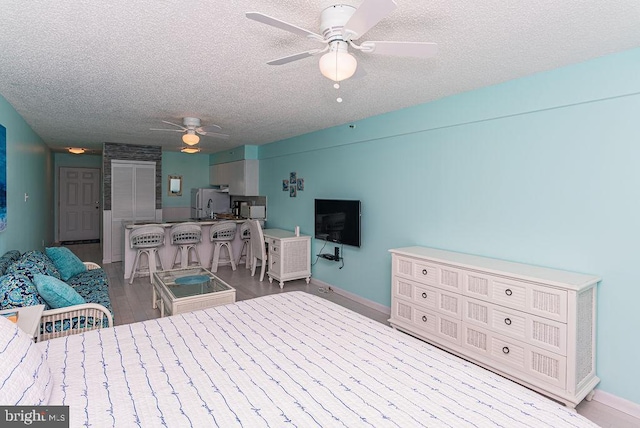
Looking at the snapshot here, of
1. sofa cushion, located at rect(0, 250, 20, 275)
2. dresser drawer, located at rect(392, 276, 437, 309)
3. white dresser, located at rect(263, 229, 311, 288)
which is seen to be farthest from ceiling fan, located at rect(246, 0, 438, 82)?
white dresser, located at rect(263, 229, 311, 288)

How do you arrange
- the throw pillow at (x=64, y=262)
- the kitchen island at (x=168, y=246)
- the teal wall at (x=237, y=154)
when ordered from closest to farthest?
the throw pillow at (x=64, y=262) → the kitchen island at (x=168, y=246) → the teal wall at (x=237, y=154)

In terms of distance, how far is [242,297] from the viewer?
475cm

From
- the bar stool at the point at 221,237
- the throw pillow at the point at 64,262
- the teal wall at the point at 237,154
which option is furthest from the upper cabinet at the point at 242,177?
the throw pillow at the point at 64,262

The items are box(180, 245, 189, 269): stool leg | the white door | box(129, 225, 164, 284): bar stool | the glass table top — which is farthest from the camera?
the white door

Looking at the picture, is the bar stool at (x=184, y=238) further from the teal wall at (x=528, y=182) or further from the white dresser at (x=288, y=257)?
the teal wall at (x=528, y=182)

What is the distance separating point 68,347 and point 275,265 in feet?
12.2

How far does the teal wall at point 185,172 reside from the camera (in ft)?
27.2

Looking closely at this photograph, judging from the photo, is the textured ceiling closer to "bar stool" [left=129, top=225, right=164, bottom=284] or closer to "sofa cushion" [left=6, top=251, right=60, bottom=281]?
"sofa cushion" [left=6, top=251, right=60, bottom=281]

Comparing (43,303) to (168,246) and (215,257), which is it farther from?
(215,257)

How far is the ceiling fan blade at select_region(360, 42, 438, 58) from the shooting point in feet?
5.89

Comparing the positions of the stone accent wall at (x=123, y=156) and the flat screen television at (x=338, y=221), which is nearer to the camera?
the flat screen television at (x=338, y=221)

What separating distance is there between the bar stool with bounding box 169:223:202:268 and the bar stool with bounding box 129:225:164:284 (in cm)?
26

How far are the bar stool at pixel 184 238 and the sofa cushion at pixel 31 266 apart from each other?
91.5 inches

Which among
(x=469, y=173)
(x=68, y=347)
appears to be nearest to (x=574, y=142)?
(x=469, y=173)
